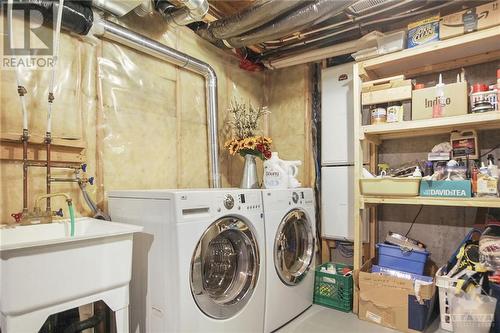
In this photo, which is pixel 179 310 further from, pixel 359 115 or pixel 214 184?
pixel 359 115

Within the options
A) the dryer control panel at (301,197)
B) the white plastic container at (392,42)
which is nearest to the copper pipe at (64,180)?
the dryer control panel at (301,197)

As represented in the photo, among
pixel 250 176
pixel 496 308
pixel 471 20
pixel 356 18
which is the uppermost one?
pixel 356 18

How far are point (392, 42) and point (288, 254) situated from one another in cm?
174

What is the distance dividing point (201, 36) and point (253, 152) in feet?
3.60

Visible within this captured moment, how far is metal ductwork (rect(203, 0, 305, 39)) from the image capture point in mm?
1928

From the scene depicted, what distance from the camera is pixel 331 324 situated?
79.4 inches

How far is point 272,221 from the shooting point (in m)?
1.88

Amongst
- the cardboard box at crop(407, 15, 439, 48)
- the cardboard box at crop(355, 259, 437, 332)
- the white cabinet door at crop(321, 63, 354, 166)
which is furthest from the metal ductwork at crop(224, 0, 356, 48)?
the cardboard box at crop(355, 259, 437, 332)

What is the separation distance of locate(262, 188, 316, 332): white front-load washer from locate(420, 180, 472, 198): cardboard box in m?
0.80

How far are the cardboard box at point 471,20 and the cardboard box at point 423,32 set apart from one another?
0.04 metres

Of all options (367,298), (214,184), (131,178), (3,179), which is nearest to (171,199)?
(131,178)

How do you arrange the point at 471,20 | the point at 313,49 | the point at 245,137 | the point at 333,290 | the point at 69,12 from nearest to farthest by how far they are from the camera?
1. the point at 69,12
2. the point at 471,20
3. the point at 333,290
4. the point at 245,137
5. the point at 313,49

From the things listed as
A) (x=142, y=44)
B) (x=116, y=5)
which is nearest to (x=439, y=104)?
(x=142, y=44)

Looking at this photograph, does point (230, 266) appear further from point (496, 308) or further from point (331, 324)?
point (496, 308)
